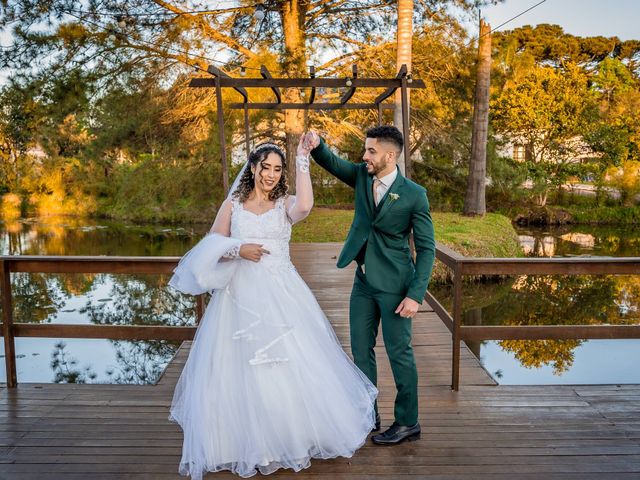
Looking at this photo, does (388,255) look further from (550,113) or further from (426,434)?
(550,113)

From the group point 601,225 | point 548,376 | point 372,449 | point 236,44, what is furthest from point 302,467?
point 601,225

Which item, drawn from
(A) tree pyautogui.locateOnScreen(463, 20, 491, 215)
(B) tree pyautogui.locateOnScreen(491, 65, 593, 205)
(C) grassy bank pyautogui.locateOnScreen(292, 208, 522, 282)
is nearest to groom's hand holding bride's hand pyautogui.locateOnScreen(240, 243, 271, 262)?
(C) grassy bank pyautogui.locateOnScreen(292, 208, 522, 282)

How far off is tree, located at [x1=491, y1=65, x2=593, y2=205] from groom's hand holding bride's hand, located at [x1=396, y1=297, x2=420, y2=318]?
20.7m

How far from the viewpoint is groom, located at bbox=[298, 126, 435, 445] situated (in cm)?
283

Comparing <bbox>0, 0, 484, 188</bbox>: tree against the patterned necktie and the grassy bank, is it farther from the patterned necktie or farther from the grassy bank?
the patterned necktie

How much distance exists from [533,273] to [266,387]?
2.05 m

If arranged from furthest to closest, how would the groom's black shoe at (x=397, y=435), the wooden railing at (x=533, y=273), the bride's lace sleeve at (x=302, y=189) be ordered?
the wooden railing at (x=533, y=273)
the groom's black shoe at (x=397, y=435)
the bride's lace sleeve at (x=302, y=189)

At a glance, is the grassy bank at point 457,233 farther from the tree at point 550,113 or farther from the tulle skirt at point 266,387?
the tulle skirt at point 266,387

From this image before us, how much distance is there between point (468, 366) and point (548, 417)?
961 mm

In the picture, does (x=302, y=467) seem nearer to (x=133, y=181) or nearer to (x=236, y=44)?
(x=236, y=44)

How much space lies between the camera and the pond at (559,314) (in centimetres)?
679

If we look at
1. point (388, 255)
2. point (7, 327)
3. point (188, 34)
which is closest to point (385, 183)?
point (388, 255)

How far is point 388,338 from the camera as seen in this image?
117 inches

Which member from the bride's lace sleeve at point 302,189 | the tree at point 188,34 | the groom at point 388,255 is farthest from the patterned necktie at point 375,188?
the tree at point 188,34
